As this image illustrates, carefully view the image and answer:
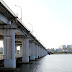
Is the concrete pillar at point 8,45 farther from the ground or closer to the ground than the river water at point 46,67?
farther from the ground

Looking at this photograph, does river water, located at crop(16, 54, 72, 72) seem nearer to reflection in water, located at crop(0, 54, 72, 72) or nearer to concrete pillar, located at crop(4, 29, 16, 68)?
reflection in water, located at crop(0, 54, 72, 72)

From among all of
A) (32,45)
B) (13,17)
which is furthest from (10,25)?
(32,45)

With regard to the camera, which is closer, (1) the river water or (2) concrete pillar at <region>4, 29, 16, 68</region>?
(2) concrete pillar at <region>4, 29, 16, 68</region>

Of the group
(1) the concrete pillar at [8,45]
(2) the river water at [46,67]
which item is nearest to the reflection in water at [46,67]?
(2) the river water at [46,67]

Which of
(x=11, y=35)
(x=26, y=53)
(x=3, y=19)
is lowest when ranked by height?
(x=26, y=53)

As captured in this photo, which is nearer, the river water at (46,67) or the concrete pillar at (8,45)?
the concrete pillar at (8,45)

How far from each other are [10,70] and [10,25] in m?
9.68

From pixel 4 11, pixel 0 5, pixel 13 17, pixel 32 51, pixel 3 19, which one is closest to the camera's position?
pixel 0 5

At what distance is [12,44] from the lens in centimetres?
3881

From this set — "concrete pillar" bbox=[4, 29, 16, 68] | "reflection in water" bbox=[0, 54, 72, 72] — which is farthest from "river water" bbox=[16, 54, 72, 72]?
"concrete pillar" bbox=[4, 29, 16, 68]

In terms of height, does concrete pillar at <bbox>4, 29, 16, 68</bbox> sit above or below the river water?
above

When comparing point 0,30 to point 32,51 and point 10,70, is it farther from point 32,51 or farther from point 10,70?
point 32,51

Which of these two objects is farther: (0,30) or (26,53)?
(26,53)

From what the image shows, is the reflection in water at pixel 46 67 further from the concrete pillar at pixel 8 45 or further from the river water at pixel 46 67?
the concrete pillar at pixel 8 45
